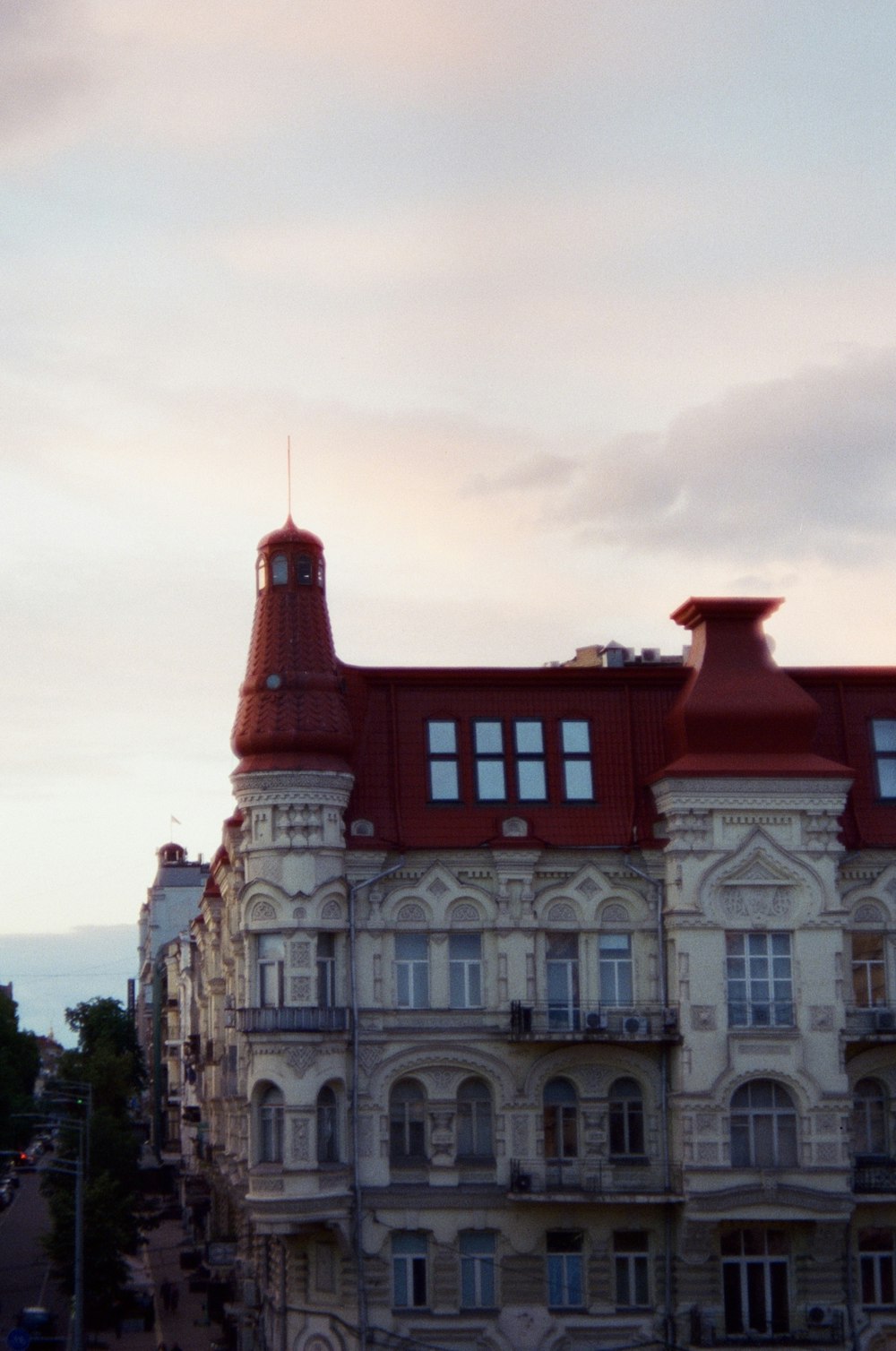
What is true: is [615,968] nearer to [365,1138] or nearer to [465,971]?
[465,971]

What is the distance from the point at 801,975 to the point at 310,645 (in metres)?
15.8

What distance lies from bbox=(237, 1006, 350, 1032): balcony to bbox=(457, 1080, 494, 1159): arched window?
3.91 meters

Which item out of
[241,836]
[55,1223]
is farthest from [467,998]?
[55,1223]

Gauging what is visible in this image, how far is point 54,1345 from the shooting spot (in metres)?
70.0

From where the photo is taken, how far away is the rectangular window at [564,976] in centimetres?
5269

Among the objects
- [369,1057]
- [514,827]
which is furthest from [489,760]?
[369,1057]

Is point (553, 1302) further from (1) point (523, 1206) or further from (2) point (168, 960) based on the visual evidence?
(2) point (168, 960)

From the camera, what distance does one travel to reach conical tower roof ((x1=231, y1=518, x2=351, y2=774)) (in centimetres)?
5225

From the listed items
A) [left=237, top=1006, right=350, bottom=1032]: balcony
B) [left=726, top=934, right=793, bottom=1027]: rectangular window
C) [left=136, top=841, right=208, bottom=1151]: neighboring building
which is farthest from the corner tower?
[left=136, top=841, right=208, bottom=1151]: neighboring building

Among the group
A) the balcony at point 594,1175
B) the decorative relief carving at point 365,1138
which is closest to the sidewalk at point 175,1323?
the decorative relief carving at point 365,1138

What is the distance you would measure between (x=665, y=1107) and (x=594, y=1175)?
8.42ft

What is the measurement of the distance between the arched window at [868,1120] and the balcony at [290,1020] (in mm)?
14140

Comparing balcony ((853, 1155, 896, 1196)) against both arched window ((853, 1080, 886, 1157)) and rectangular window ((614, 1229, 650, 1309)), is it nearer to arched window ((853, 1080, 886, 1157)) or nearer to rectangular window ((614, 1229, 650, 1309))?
arched window ((853, 1080, 886, 1157))

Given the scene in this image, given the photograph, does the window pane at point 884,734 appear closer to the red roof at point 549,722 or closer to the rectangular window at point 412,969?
the red roof at point 549,722
